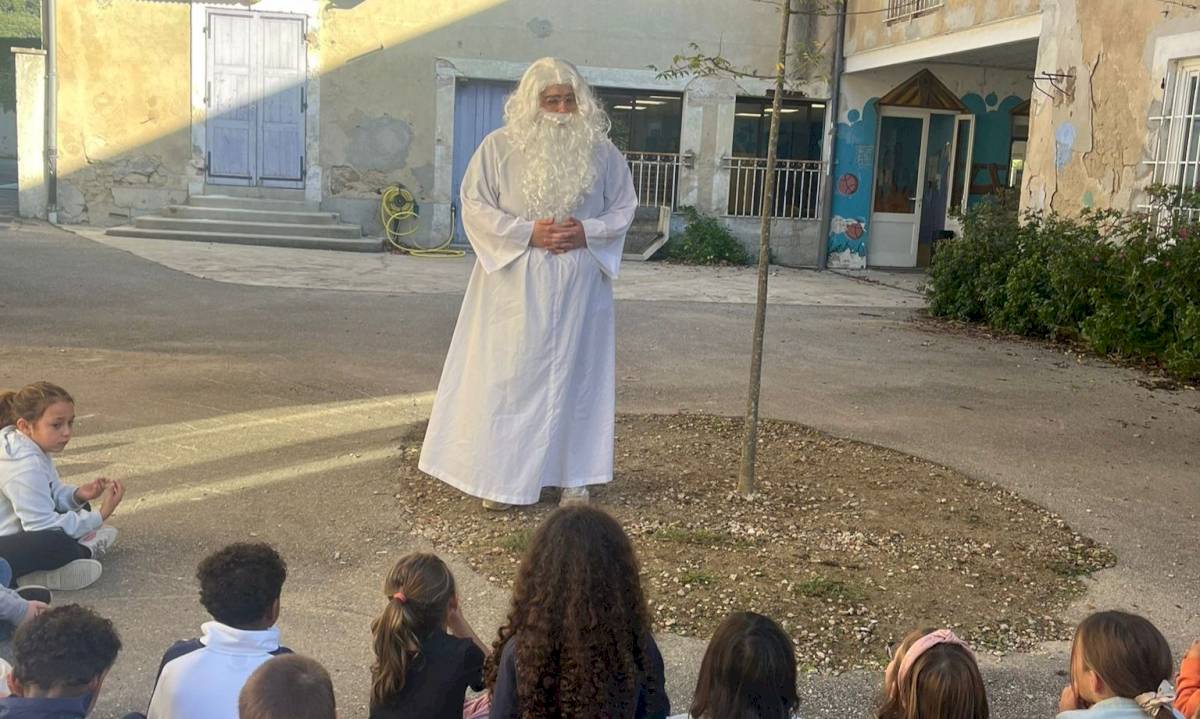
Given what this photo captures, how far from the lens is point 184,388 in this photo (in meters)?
6.55

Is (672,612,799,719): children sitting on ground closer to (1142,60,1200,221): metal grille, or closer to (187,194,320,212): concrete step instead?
(1142,60,1200,221): metal grille

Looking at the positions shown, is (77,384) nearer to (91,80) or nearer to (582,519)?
(582,519)

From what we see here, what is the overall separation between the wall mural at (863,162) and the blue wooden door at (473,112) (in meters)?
5.10

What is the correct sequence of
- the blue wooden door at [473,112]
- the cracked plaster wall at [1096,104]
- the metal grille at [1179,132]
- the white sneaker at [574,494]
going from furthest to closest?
the blue wooden door at [473,112], the cracked plaster wall at [1096,104], the metal grille at [1179,132], the white sneaker at [574,494]

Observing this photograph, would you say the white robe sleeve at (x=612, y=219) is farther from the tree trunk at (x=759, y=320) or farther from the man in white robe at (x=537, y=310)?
the tree trunk at (x=759, y=320)

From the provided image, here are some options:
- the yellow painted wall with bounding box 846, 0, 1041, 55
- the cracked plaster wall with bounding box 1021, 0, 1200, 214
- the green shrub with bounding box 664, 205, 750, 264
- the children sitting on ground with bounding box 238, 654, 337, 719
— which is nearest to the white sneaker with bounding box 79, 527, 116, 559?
the children sitting on ground with bounding box 238, 654, 337, 719

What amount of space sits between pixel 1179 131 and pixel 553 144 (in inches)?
270

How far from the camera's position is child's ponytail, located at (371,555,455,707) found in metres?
2.51

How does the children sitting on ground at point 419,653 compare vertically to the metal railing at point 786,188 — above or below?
below

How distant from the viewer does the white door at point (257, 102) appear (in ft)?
51.4

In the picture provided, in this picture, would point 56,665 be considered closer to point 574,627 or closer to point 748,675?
point 574,627

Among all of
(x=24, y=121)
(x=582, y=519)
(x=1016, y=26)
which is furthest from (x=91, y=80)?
(x=582, y=519)

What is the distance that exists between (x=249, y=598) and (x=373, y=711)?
1.24 ft

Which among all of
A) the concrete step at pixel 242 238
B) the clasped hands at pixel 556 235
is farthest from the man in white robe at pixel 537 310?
the concrete step at pixel 242 238
